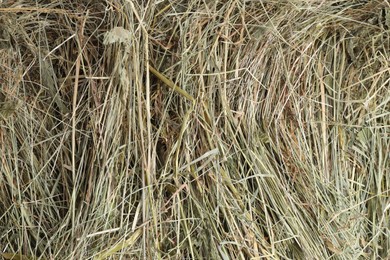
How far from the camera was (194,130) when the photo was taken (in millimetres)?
1085

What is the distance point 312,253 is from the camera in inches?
41.4

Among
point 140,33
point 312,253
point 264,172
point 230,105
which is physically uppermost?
point 140,33

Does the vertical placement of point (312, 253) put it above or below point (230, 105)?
below

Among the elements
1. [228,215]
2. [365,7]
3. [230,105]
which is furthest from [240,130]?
[365,7]

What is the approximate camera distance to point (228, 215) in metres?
1.05

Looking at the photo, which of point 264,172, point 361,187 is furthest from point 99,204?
point 361,187

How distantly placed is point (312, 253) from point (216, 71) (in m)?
0.41

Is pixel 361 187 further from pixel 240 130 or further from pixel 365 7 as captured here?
pixel 365 7

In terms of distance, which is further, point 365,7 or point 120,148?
point 365,7

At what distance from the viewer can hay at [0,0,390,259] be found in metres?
1.05

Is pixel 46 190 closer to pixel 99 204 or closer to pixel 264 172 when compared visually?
pixel 99 204

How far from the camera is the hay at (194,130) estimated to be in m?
1.05

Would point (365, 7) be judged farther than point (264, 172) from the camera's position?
Yes

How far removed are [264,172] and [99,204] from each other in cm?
33
